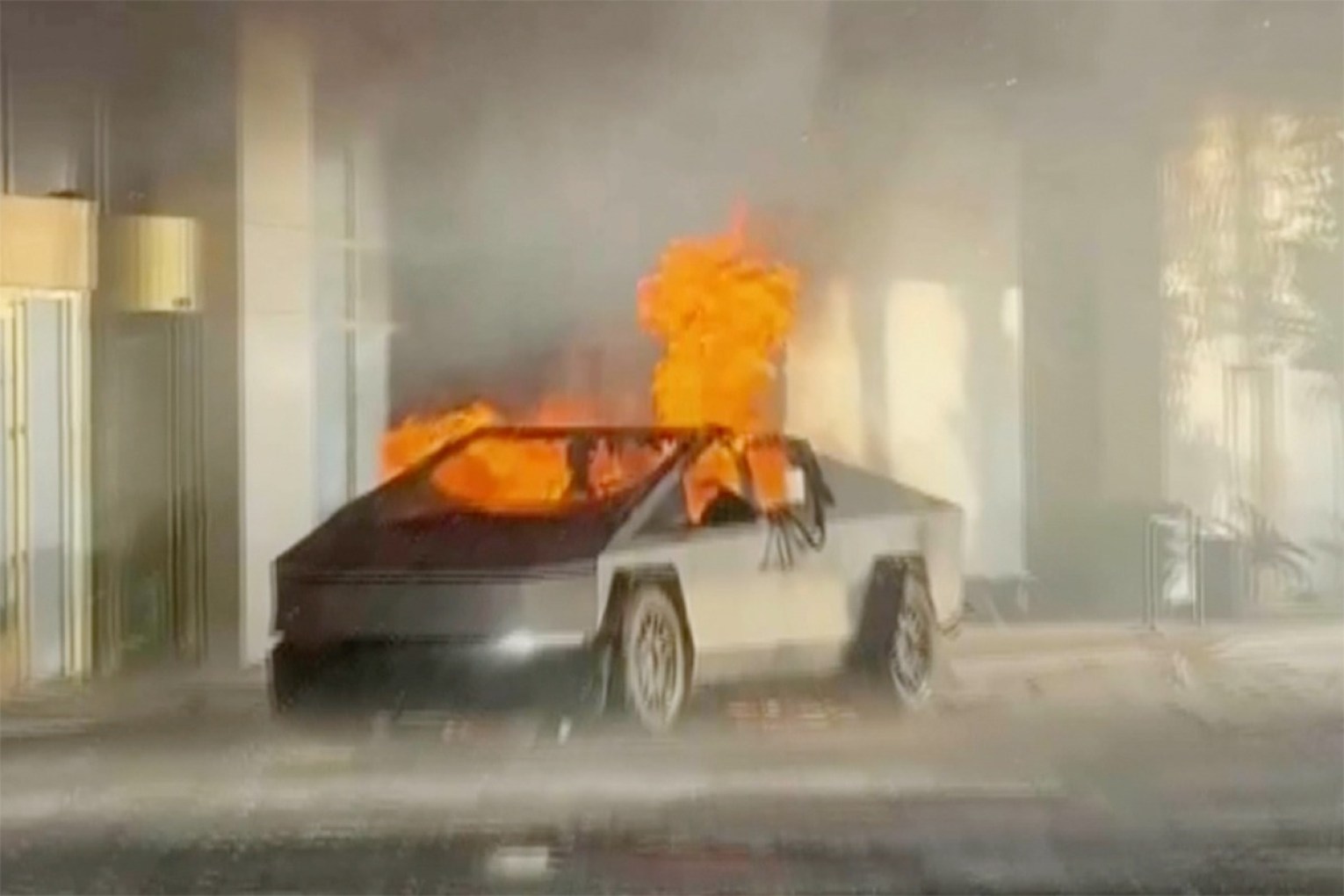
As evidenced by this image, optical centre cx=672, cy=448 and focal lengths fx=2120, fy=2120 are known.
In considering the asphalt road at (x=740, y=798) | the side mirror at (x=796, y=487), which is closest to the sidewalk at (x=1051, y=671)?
the asphalt road at (x=740, y=798)

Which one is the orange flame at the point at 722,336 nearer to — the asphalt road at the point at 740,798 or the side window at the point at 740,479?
the side window at the point at 740,479

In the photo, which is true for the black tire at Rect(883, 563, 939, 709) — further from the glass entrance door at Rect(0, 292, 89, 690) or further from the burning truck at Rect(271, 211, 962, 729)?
the glass entrance door at Rect(0, 292, 89, 690)

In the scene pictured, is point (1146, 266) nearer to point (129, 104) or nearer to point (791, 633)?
point (791, 633)

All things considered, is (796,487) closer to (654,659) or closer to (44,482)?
(654,659)

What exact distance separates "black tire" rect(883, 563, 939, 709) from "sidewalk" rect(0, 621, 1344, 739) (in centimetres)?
2

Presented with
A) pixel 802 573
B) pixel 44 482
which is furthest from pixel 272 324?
pixel 802 573

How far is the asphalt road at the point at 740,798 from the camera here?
1.46 m

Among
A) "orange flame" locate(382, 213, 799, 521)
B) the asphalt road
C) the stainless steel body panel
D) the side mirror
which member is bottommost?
the asphalt road

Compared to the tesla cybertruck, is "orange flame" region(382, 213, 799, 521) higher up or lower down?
higher up

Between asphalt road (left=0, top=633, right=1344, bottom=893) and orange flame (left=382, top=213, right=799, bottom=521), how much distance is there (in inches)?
6.2

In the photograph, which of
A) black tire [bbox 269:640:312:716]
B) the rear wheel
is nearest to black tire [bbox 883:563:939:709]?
the rear wheel

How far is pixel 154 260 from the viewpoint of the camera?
4.94 feet

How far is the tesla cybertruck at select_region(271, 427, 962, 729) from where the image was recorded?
147cm

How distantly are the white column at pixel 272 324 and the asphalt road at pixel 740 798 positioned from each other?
0.39ft
